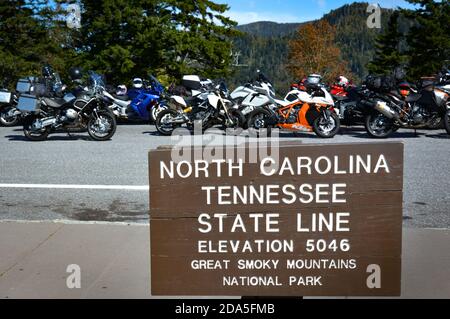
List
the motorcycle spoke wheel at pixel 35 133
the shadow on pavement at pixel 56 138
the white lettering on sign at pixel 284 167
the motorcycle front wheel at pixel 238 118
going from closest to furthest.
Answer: the white lettering on sign at pixel 284 167 < the motorcycle spoke wheel at pixel 35 133 < the shadow on pavement at pixel 56 138 < the motorcycle front wheel at pixel 238 118

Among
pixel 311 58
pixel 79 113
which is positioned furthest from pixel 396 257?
pixel 311 58

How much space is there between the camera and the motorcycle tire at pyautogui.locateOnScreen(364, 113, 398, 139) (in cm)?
1113

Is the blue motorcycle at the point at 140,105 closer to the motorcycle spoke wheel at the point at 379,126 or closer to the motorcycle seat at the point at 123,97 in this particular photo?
the motorcycle seat at the point at 123,97

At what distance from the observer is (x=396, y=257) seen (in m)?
2.67

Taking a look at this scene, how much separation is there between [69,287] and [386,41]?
43.1m

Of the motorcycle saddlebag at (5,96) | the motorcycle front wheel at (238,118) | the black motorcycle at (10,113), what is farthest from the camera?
the black motorcycle at (10,113)

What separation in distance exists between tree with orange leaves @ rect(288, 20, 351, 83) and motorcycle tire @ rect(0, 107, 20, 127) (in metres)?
64.2

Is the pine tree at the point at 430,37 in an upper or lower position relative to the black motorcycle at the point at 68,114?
upper

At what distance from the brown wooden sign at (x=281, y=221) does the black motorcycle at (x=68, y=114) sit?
29.0 ft

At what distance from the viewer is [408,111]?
1118 centimetres

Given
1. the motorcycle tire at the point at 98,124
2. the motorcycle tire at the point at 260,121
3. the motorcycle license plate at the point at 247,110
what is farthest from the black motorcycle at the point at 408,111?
the motorcycle tire at the point at 98,124

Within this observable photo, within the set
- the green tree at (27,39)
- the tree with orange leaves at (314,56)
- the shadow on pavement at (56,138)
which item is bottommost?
the shadow on pavement at (56,138)

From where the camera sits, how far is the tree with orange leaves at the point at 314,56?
76062mm
